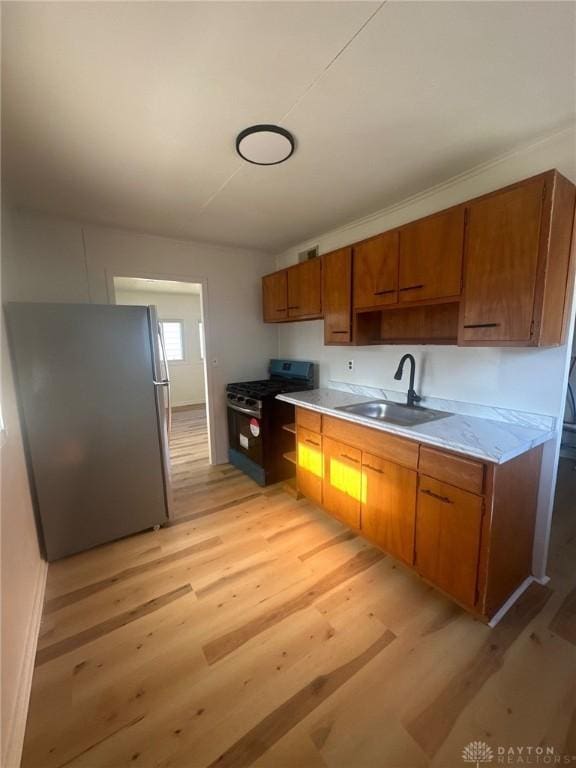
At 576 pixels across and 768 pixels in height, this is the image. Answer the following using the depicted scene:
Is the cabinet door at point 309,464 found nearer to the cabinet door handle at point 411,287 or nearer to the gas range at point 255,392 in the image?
the gas range at point 255,392

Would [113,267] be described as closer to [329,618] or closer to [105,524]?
[105,524]

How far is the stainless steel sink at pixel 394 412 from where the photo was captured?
2.15 metres

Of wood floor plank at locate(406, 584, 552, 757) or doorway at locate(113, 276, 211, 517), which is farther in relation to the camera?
doorway at locate(113, 276, 211, 517)

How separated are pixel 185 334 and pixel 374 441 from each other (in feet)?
17.8

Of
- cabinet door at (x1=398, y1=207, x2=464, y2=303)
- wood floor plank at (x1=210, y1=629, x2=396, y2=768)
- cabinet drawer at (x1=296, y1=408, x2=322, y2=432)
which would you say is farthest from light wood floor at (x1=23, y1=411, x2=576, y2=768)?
cabinet door at (x1=398, y1=207, x2=464, y2=303)

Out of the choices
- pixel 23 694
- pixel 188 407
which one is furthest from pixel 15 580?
pixel 188 407

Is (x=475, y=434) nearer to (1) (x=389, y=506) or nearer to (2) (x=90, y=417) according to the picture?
(1) (x=389, y=506)

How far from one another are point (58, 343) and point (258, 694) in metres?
2.18

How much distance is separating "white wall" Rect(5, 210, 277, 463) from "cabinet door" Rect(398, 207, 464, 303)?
81.3 inches

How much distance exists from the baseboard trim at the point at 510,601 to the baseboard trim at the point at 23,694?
2.05m

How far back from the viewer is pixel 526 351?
5.72ft

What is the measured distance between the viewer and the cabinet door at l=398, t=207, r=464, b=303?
1.72 metres

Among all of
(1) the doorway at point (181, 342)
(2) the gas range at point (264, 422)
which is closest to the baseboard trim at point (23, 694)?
(2) the gas range at point (264, 422)

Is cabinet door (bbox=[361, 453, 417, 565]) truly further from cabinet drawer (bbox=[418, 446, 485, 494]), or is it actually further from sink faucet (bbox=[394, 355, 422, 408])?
sink faucet (bbox=[394, 355, 422, 408])
